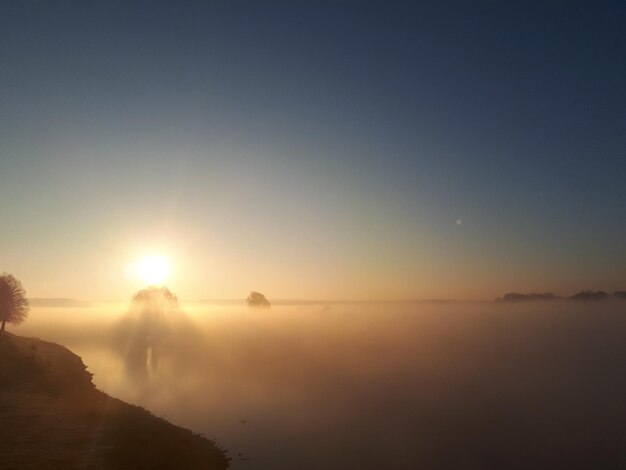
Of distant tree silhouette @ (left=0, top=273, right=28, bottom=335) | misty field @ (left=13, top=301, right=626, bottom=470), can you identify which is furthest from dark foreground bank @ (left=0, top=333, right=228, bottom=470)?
distant tree silhouette @ (left=0, top=273, right=28, bottom=335)

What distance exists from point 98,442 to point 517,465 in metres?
43.5

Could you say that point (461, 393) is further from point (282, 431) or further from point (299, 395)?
point (282, 431)

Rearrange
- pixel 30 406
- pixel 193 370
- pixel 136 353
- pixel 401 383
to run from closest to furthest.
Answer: pixel 30 406
pixel 401 383
pixel 193 370
pixel 136 353

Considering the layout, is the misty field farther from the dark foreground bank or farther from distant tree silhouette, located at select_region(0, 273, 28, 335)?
distant tree silhouette, located at select_region(0, 273, 28, 335)

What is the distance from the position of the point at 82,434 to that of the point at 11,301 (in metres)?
66.6

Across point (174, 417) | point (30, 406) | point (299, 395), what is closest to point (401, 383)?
point (299, 395)

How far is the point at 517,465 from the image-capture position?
42594mm

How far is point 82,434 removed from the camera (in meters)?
41.1

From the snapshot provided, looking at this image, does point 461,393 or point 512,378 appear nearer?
point 461,393

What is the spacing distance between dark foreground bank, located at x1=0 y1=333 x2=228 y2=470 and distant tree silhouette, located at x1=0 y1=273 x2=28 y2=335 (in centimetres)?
3472

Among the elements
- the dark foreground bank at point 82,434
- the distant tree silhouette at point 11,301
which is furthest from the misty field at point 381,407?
the distant tree silhouette at point 11,301

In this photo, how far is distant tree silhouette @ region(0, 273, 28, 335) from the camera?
89.1 m

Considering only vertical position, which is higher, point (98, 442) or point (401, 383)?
point (98, 442)

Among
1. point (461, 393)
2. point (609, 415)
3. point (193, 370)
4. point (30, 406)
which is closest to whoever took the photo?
point (30, 406)
